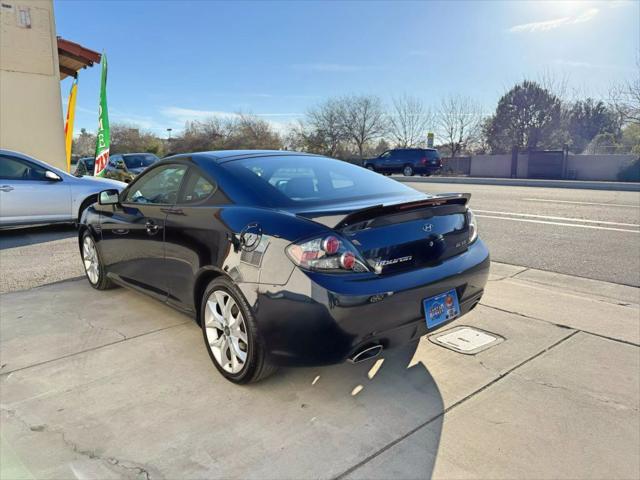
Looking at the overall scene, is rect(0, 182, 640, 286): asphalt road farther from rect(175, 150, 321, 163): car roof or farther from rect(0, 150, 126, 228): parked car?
rect(175, 150, 321, 163): car roof

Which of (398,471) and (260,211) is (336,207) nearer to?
(260,211)

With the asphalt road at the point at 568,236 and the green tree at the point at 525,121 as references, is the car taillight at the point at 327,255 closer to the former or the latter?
the asphalt road at the point at 568,236

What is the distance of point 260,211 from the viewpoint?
2.76 meters

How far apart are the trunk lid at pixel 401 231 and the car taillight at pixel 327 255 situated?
0.06 meters

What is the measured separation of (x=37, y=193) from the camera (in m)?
7.82

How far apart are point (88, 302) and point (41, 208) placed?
4.31 m

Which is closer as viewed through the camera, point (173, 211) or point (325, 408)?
point (325, 408)

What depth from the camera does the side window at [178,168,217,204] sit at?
323 cm

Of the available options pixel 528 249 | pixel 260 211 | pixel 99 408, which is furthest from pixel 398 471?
pixel 528 249

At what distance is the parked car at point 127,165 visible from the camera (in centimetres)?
1655

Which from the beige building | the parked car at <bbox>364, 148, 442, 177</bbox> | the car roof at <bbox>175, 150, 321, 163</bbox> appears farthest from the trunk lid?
the parked car at <bbox>364, 148, 442, 177</bbox>

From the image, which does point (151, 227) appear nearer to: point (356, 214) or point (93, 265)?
point (93, 265)

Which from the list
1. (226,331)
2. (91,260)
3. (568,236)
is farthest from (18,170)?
(568,236)

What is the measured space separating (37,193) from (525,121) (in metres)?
46.8
